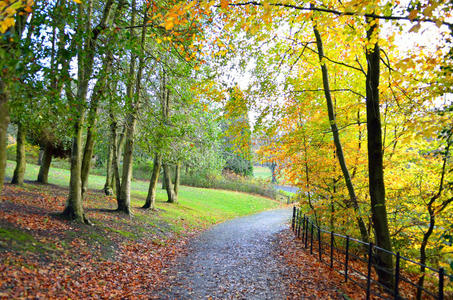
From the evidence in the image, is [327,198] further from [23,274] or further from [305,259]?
[23,274]

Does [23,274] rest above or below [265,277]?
above

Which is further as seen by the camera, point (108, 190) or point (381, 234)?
point (108, 190)

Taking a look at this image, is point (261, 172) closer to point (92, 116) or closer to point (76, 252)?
point (92, 116)

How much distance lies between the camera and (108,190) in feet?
59.3

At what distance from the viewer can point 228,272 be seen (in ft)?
25.4

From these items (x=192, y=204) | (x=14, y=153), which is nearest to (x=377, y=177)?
(x=192, y=204)

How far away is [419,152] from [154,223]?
10658mm

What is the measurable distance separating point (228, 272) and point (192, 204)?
16.3 m

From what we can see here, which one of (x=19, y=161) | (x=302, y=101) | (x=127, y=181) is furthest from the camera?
→ (x=19, y=161)

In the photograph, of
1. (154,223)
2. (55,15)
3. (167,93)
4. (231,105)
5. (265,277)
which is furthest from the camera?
(167,93)

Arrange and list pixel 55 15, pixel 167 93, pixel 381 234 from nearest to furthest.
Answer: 1. pixel 55 15
2. pixel 381 234
3. pixel 167 93

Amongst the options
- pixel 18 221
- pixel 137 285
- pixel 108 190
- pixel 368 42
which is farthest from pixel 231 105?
pixel 108 190

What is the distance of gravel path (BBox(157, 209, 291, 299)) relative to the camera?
621 centimetres

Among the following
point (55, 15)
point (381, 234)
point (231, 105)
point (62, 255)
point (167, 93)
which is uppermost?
point (167, 93)
